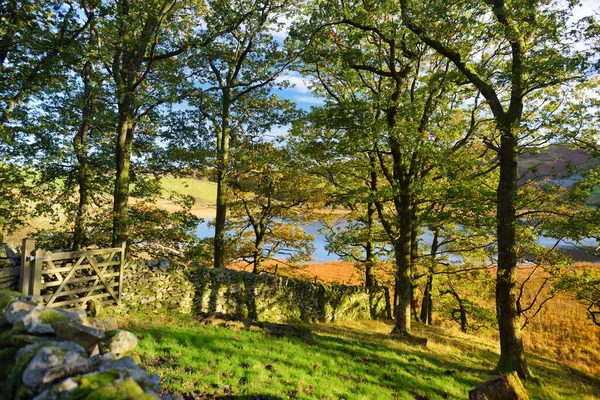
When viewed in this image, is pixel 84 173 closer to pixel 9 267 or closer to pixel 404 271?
pixel 9 267

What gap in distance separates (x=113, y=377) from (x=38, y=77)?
14403 millimetres

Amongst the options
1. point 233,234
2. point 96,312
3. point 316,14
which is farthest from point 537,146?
point 233,234

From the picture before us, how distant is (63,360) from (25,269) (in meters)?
7.09

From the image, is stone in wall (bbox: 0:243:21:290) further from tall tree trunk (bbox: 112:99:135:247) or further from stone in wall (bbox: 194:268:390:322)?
stone in wall (bbox: 194:268:390:322)

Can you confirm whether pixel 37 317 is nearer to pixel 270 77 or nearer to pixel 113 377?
pixel 113 377

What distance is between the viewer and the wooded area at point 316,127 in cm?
1072

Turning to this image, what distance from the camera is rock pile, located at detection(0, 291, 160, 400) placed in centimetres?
241

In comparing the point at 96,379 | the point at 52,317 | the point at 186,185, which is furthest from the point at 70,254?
the point at 186,185

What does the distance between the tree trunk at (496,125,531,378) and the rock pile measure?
11.5 meters

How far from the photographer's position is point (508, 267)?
10703mm

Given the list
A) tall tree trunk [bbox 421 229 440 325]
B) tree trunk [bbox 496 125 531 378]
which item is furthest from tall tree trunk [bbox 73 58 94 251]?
tall tree trunk [bbox 421 229 440 325]

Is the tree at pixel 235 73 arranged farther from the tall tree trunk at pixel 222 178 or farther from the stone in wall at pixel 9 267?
the stone in wall at pixel 9 267

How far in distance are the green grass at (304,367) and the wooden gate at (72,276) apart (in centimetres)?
144

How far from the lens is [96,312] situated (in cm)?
901
